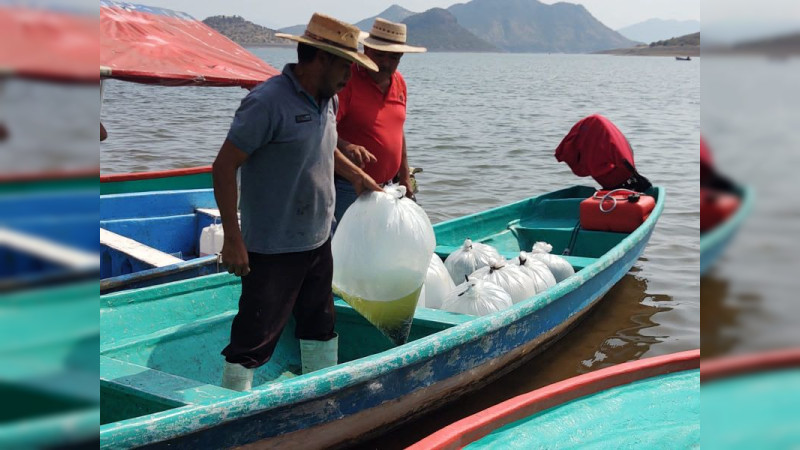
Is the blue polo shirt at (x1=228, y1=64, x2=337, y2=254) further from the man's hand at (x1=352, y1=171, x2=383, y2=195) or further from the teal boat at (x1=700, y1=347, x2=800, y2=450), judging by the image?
the teal boat at (x1=700, y1=347, x2=800, y2=450)

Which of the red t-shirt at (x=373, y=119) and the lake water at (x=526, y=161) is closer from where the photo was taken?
the red t-shirt at (x=373, y=119)

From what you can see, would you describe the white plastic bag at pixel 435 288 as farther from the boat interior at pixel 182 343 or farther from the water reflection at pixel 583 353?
the water reflection at pixel 583 353

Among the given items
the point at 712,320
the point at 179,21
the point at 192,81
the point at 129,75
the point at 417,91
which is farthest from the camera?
the point at 417,91

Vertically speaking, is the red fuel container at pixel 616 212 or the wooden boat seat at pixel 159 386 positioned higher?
the red fuel container at pixel 616 212

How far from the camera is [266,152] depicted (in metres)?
3.09

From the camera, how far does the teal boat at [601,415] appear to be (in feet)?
8.82

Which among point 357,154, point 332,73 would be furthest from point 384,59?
point 332,73

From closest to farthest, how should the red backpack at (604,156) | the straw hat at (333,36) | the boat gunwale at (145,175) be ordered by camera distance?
the straw hat at (333,36), the red backpack at (604,156), the boat gunwale at (145,175)

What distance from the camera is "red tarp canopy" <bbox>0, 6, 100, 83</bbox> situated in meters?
0.43

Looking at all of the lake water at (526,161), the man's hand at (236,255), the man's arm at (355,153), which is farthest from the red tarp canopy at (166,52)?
the lake water at (526,161)

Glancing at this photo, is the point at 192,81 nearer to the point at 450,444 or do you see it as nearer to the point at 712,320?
the point at 450,444

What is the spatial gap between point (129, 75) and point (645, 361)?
162 inches

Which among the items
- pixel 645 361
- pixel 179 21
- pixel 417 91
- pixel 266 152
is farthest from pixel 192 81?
pixel 417 91

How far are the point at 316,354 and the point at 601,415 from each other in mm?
1384
